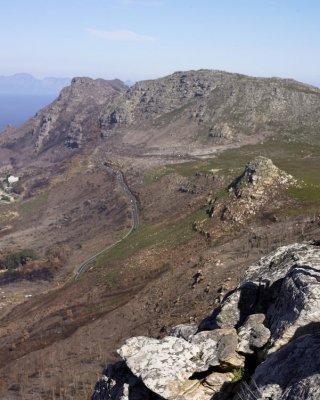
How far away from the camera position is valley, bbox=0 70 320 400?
2336 inches

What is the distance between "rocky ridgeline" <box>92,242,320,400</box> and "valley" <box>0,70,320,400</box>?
107 ft

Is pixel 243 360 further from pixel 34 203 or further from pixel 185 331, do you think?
pixel 34 203

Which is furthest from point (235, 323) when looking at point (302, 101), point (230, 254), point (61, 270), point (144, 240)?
point (302, 101)

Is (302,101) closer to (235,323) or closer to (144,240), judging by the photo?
(144,240)

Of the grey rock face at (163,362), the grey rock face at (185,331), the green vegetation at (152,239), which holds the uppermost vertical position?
the grey rock face at (163,362)

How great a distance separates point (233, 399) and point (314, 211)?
6485 centimetres

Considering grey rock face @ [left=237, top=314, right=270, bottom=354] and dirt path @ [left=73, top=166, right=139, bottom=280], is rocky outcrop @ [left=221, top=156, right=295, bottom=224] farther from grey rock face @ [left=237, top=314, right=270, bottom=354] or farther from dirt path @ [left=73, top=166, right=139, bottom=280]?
grey rock face @ [left=237, top=314, right=270, bottom=354]

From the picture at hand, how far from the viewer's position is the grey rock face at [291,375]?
1297 cm

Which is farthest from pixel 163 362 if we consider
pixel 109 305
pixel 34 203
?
pixel 34 203

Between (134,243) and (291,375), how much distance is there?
8700cm

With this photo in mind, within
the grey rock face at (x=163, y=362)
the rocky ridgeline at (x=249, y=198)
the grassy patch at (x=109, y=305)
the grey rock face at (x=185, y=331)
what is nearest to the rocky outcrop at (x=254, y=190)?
the rocky ridgeline at (x=249, y=198)

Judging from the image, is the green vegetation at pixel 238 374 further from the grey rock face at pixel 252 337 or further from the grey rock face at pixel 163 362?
the grey rock face at pixel 163 362

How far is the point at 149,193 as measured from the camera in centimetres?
13288

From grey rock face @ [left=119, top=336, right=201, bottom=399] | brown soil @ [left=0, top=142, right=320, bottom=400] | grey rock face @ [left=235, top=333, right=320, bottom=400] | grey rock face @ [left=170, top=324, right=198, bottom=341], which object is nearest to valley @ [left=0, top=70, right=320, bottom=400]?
brown soil @ [left=0, top=142, right=320, bottom=400]
